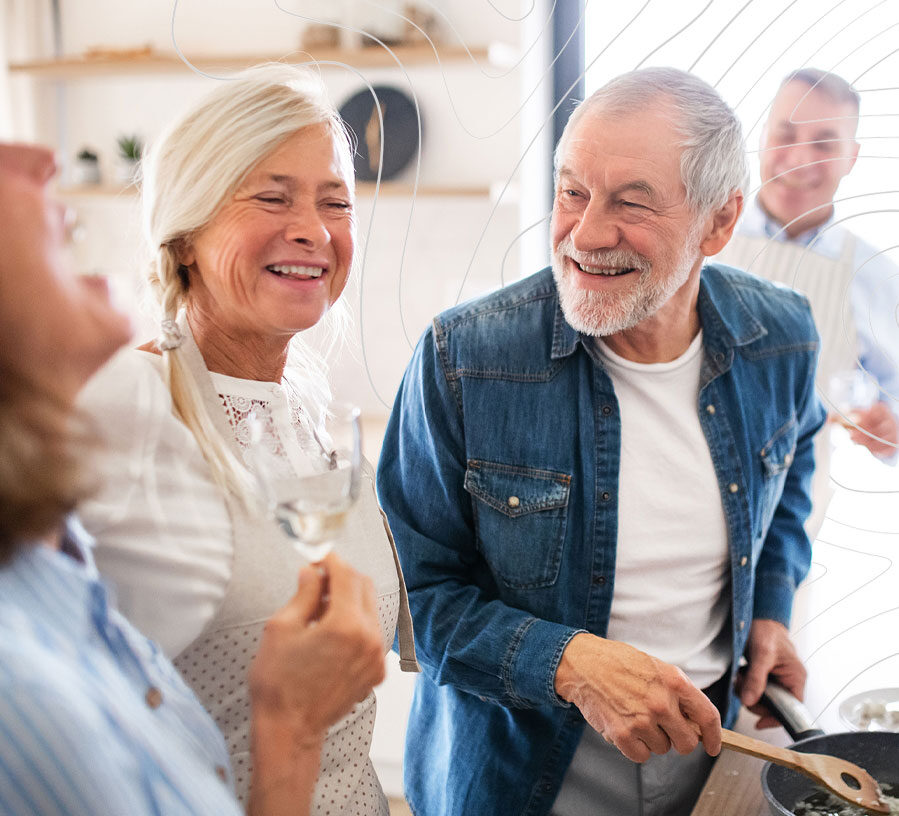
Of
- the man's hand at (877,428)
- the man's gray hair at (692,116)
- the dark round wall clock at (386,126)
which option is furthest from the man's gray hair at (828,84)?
the dark round wall clock at (386,126)

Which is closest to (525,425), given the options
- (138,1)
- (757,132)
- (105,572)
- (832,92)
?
(105,572)

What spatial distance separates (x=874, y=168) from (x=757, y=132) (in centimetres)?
45

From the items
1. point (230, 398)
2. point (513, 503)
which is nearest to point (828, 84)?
point (513, 503)

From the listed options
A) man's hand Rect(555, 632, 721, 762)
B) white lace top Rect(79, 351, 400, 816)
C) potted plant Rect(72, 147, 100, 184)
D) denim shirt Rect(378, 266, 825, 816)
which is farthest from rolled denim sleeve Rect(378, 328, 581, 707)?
potted plant Rect(72, 147, 100, 184)

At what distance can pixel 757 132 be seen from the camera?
73.6 inches

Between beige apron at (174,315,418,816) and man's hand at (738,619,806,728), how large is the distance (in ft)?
1.90

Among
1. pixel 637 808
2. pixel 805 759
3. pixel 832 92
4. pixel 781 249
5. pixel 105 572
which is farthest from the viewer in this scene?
pixel 781 249

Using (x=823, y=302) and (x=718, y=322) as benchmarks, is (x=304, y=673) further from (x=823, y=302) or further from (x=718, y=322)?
(x=823, y=302)

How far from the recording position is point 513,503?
1.26 metres

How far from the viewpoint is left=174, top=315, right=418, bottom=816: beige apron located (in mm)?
936

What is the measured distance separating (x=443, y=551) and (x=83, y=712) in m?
0.79

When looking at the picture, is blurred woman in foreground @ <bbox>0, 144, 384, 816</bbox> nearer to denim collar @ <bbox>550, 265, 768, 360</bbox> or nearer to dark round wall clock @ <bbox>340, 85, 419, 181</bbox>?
denim collar @ <bbox>550, 265, 768, 360</bbox>

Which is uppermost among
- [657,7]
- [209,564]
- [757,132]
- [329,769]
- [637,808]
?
[657,7]

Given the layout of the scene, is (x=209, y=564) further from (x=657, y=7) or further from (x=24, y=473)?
(x=657, y=7)
